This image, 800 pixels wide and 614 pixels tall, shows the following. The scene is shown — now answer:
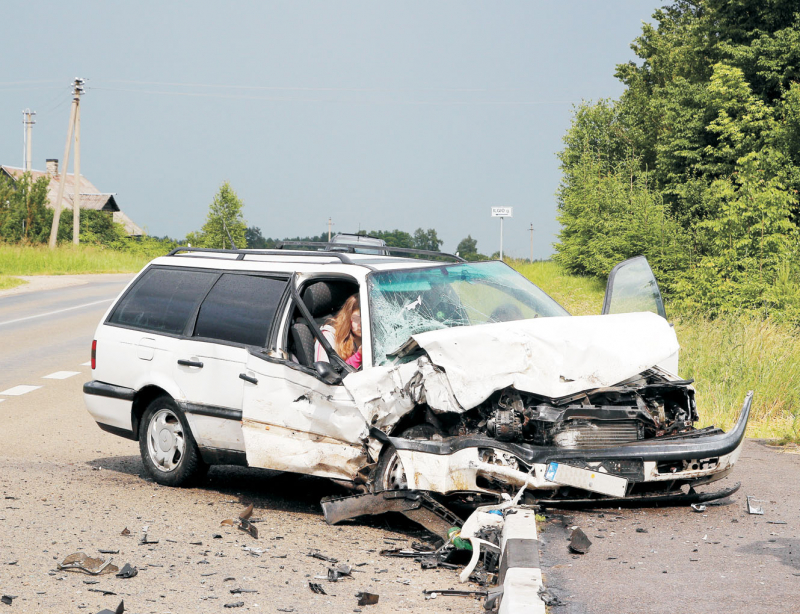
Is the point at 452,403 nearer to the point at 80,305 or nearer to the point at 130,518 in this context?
the point at 130,518

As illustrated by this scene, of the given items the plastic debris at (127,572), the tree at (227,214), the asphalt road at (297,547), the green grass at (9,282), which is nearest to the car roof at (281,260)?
the asphalt road at (297,547)

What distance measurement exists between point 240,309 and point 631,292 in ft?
10.1

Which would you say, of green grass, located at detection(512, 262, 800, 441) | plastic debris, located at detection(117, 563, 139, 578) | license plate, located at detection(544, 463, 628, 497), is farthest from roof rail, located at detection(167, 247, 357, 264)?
green grass, located at detection(512, 262, 800, 441)

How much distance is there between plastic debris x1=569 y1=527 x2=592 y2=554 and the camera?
5.01 meters

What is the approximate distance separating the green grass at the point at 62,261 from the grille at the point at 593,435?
36354 millimetres

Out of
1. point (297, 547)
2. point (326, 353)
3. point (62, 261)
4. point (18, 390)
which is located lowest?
point (18, 390)

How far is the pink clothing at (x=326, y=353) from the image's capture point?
20.3 feet

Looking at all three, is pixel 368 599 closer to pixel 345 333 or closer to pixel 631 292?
pixel 345 333

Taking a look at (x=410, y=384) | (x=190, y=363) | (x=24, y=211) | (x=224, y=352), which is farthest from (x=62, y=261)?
(x=410, y=384)

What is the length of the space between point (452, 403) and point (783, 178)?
88.3ft

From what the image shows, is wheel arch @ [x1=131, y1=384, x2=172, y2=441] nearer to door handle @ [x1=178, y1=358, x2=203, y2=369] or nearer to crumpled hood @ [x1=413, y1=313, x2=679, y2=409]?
door handle @ [x1=178, y1=358, x2=203, y2=369]

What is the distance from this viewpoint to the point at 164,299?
297 inches

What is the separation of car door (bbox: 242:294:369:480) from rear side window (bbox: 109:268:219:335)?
51.6 inches

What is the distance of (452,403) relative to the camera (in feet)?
17.7
